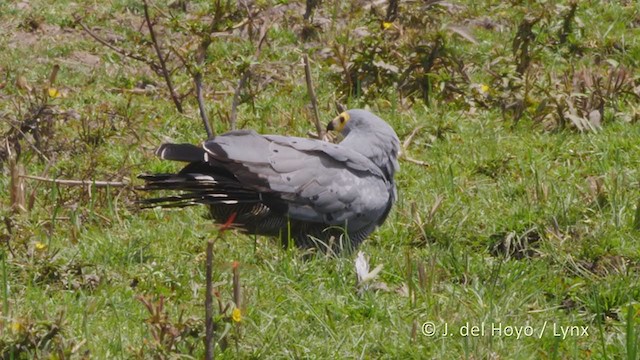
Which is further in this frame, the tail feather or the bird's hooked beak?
the bird's hooked beak

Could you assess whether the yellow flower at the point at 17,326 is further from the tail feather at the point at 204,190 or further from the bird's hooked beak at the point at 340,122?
the bird's hooked beak at the point at 340,122

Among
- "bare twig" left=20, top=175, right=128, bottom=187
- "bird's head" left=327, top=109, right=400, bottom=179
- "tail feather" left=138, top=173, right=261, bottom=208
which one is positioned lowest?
"bare twig" left=20, top=175, right=128, bottom=187

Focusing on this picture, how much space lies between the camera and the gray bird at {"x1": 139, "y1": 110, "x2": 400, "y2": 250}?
19.1 ft

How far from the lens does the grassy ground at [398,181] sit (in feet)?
15.9

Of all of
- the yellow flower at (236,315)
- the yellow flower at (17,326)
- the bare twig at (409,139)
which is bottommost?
the bare twig at (409,139)

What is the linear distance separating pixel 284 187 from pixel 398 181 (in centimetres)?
161

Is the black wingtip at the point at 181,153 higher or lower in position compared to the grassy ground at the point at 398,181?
higher

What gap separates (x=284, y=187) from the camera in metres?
5.92

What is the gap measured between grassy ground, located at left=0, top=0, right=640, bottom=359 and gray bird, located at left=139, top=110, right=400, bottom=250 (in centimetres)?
18

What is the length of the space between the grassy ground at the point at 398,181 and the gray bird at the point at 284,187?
7.2 inches

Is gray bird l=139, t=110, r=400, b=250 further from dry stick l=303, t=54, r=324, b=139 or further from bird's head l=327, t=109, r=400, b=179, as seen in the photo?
dry stick l=303, t=54, r=324, b=139

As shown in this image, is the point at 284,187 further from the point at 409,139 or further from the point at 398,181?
the point at 409,139

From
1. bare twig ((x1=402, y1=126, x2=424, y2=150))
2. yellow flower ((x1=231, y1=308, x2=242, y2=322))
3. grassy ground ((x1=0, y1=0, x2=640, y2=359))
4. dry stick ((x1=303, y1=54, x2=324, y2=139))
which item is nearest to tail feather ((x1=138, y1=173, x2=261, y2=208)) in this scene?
grassy ground ((x1=0, y1=0, x2=640, y2=359))

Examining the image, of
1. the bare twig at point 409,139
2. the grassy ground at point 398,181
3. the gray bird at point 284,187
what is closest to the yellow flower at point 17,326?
the grassy ground at point 398,181
